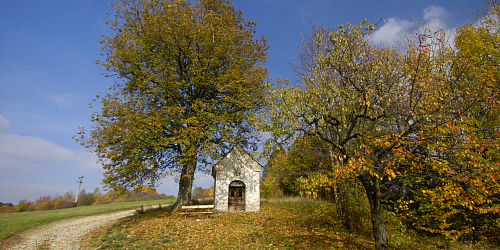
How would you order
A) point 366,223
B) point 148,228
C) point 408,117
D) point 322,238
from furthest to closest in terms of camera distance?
point 148,228 < point 366,223 < point 322,238 < point 408,117

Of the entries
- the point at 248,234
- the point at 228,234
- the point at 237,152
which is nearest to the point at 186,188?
the point at 237,152

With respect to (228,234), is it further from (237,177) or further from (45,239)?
(45,239)

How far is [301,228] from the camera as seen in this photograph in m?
13.7

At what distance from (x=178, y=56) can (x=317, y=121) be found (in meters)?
13.3

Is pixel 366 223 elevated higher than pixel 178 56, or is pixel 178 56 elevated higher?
pixel 178 56

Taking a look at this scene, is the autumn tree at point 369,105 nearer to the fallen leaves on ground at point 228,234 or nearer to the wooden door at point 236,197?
the fallen leaves on ground at point 228,234

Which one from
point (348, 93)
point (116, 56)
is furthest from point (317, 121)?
point (116, 56)

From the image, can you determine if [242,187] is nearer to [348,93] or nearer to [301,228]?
[301,228]

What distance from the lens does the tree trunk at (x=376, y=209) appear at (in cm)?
837

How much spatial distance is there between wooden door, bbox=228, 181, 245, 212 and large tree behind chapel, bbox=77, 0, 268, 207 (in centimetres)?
303

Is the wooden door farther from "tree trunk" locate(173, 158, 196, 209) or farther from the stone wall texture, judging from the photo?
"tree trunk" locate(173, 158, 196, 209)

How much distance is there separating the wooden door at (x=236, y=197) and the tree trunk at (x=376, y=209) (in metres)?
11.7

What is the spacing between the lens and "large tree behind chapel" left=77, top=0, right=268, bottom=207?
51.4 feet

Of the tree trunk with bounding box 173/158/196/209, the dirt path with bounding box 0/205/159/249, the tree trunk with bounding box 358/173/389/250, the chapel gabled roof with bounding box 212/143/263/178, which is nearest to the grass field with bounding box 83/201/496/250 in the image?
the dirt path with bounding box 0/205/159/249
